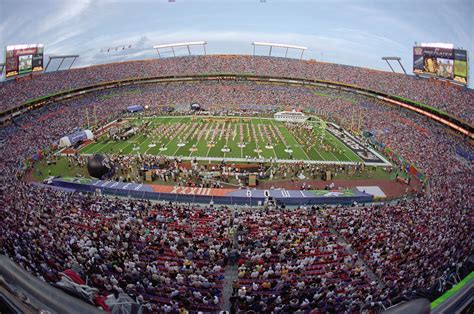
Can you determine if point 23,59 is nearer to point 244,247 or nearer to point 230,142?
point 230,142

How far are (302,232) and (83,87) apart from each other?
54782 millimetres

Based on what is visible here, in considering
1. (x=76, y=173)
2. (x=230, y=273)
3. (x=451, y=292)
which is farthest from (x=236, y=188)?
(x=451, y=292)

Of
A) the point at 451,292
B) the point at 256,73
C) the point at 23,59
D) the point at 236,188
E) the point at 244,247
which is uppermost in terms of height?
the point at 23,59

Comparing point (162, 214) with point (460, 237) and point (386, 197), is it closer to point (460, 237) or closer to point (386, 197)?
point (460, 237)

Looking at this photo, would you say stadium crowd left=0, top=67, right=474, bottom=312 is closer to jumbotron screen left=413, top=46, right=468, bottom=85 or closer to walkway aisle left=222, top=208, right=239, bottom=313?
walkway aisle left=222, top=208, right=239, bottom=313

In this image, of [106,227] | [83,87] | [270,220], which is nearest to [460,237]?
[270,220]

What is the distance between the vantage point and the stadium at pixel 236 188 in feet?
34.6

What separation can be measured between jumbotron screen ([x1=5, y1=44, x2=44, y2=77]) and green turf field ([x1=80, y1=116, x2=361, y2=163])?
19383 millimetres

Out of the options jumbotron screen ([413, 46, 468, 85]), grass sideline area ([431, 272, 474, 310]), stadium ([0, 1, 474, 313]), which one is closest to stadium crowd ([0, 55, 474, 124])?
stadium ([0, 1, 474, 313])

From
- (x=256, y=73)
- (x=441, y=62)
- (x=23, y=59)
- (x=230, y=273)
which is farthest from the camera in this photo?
(x=256, y=73)

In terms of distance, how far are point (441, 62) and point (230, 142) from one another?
3270cm

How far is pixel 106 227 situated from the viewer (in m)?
15.2

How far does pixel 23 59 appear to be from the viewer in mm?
50594

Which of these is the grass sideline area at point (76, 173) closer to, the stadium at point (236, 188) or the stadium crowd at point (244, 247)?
the stadium at point (236, 188)
